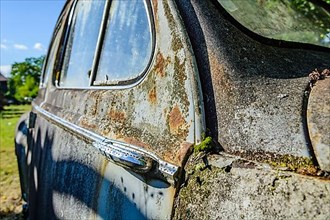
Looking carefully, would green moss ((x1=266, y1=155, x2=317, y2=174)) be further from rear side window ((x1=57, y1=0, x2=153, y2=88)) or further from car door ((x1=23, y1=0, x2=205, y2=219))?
rear side window ((x1=57, y1=0, x2=153, y2=88))

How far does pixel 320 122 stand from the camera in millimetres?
890

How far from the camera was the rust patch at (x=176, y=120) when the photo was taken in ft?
3.89

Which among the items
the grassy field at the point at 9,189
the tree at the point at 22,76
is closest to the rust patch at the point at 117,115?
the grassy field at the point at 9,189

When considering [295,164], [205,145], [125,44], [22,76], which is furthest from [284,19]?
[22,76]

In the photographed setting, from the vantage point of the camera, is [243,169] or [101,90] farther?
[101,90]

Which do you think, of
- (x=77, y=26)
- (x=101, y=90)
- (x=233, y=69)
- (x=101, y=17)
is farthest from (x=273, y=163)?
(x=77, y=26)

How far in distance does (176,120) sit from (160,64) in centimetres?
23

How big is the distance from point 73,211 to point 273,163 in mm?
1110

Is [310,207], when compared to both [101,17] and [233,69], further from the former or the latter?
[101,17]

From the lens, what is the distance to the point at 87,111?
188 cm

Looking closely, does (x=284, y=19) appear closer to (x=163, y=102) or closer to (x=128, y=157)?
(x=163, y=102)

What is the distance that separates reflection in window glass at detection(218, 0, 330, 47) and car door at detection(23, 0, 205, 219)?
1.39ft

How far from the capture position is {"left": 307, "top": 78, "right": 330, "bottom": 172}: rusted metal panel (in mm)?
858

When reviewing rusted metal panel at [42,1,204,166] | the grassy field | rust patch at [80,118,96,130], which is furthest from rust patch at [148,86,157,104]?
the grassy field
